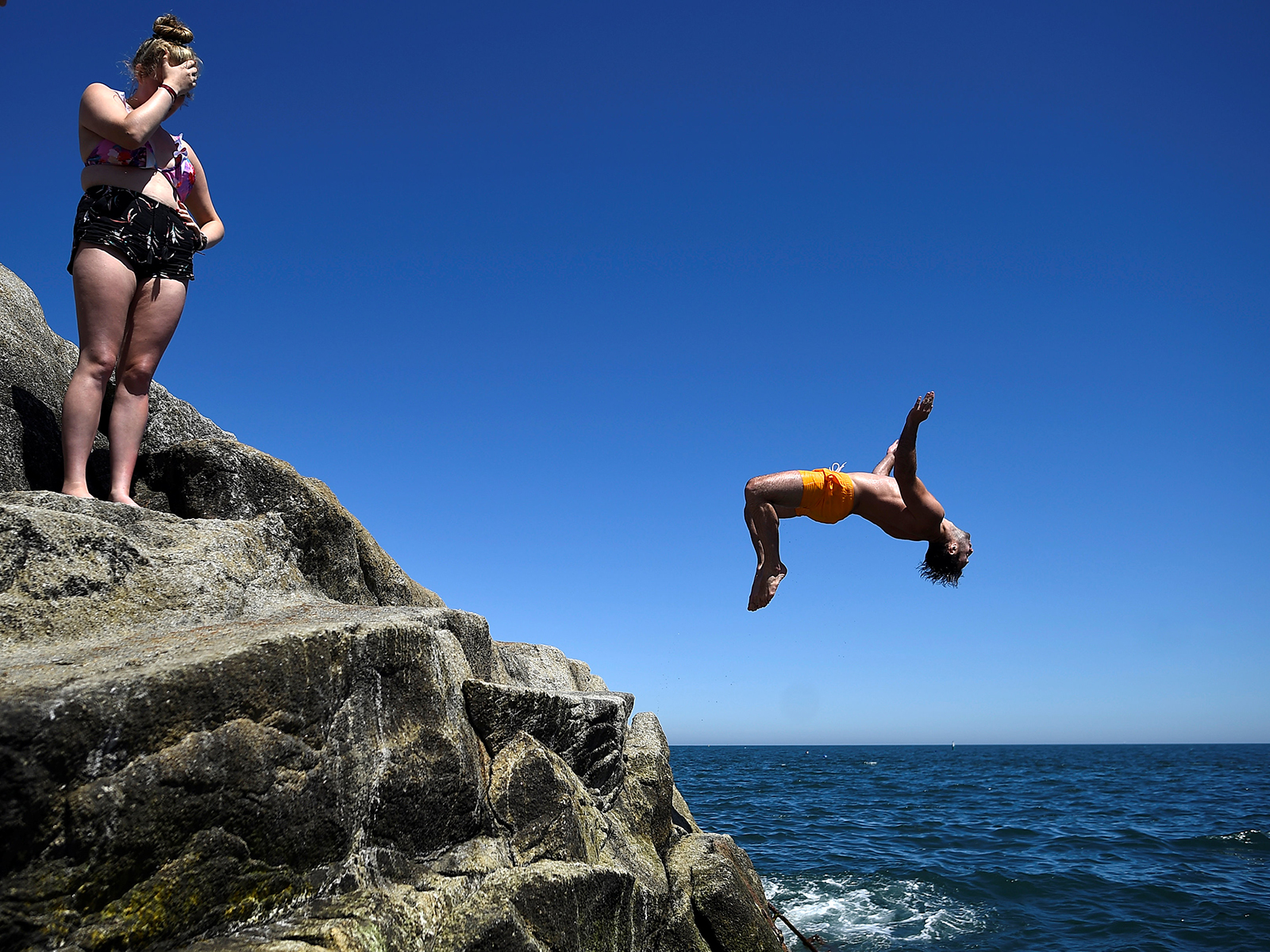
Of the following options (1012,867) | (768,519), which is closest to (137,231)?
(768,519)

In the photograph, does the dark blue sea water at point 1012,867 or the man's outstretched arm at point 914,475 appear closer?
the man's outstretched arm at point 914,475

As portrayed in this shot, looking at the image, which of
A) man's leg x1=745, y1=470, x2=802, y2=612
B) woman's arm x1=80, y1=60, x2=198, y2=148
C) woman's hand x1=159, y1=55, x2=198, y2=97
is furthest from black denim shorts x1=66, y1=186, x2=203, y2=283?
man's leg x1=745, y1=470, x2=802, y2=612

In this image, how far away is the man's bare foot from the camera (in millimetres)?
6977

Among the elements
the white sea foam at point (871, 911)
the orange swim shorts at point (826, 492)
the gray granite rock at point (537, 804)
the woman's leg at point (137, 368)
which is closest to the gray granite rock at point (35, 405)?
the woman's leg at point (137, 368)

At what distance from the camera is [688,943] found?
7.25 metres

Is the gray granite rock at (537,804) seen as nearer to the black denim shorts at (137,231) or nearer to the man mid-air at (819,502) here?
the man mid-air at (819,502)

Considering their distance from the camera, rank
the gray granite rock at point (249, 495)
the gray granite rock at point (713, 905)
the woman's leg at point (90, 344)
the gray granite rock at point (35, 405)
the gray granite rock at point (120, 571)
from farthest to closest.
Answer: the gray granite rock at point (713, 905) < the gray granite rock at point (249, 495) < the gray granite rock at point (35, 405) < the woman's leg at point (90, 344) < the gray granite rock at point (120, 571)

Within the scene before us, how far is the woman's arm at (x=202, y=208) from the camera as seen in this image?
20.6 ft

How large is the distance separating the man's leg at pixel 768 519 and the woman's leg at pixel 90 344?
4856 mm

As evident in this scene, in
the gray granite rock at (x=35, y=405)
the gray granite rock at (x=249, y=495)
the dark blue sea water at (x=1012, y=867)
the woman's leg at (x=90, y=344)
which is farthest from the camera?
the dark blue sea water at (x=1012, y=867)

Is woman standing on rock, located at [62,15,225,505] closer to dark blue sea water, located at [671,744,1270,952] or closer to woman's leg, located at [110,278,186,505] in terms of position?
woman's leg, located at [110,278,186,505]

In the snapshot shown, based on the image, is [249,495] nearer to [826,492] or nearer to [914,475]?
[826,492]

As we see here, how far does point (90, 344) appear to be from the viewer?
5.25 m

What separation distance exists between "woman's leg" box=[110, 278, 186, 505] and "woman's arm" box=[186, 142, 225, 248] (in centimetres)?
79
